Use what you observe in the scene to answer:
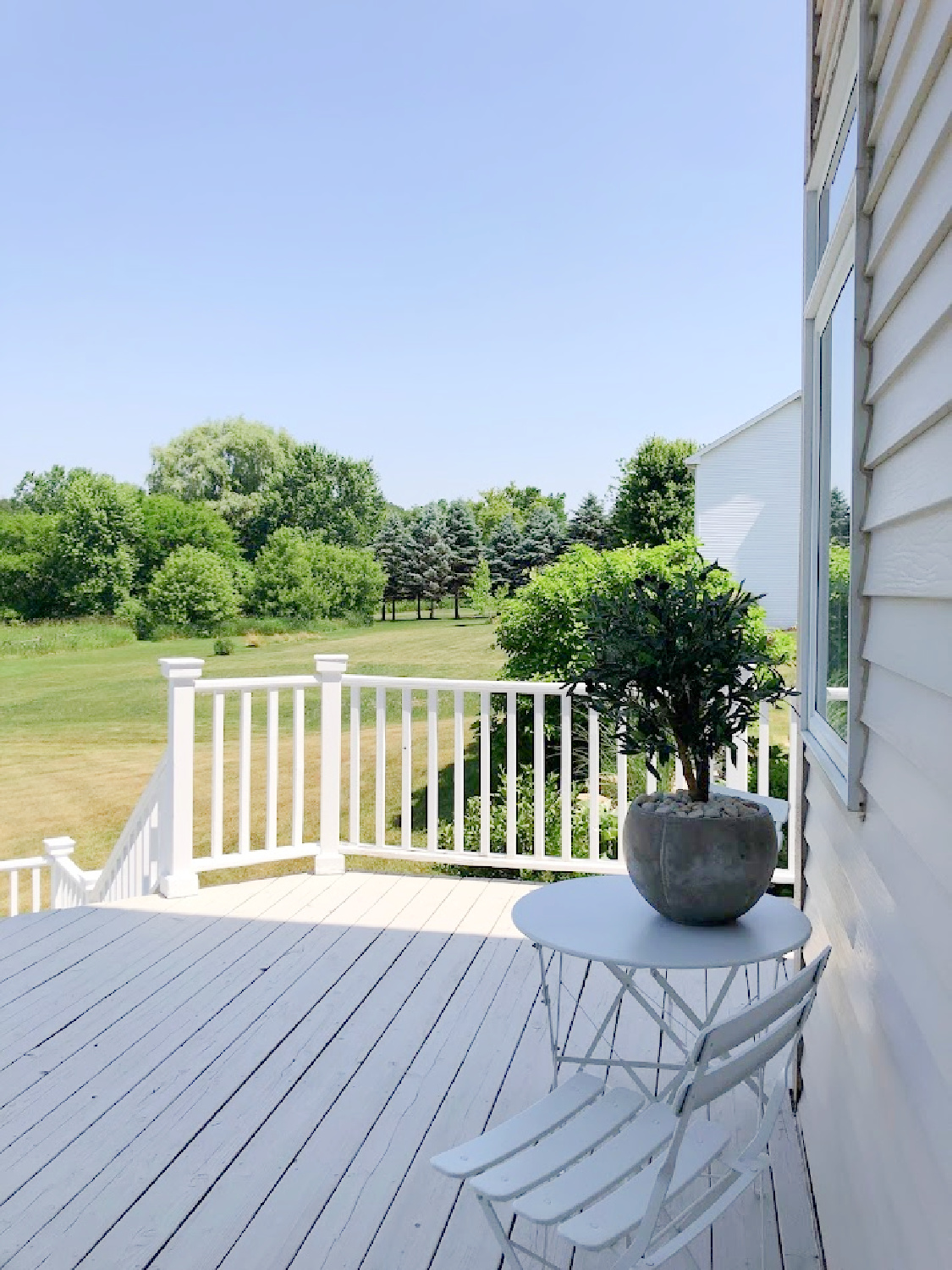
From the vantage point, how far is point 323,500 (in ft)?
59.5

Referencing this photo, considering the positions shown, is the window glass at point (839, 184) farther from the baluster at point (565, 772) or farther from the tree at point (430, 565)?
the tree at point (430, 565)

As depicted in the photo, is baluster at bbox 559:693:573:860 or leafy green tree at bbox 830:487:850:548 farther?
baluster at bbox 559:693:573:860

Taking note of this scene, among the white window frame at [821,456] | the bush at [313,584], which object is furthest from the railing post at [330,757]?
the bush at [313,584]

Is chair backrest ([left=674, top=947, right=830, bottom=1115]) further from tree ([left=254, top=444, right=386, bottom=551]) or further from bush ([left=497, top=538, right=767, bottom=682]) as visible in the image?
tree ([left=254, top=444, right=386, bottom=551])

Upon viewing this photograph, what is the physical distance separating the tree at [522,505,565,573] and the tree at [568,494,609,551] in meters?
0.21

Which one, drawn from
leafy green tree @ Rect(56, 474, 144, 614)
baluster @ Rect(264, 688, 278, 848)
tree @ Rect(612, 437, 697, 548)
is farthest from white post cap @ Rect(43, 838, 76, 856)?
tree @ Rect(612, 437, 697, 548)

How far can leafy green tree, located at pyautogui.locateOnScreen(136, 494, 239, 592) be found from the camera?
1581cm

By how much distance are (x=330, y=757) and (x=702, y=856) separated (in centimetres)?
306

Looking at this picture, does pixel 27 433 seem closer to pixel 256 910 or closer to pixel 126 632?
pixel 126 632

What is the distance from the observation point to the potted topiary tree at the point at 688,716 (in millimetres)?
1977

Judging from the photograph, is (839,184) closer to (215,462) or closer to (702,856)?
(702,856)

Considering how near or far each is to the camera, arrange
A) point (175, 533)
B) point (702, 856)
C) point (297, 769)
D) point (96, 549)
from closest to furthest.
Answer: point (702, 856) → point (297, 769) → point (96, 549) → point (175, 533)

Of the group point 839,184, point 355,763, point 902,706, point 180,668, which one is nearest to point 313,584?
point 355,763

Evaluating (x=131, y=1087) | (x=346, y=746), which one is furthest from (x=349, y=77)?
(x=131, y=1087)
